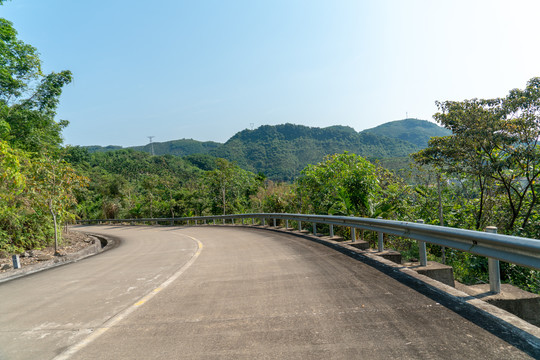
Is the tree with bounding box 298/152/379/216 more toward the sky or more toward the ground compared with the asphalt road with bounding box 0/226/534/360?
more toward the sky

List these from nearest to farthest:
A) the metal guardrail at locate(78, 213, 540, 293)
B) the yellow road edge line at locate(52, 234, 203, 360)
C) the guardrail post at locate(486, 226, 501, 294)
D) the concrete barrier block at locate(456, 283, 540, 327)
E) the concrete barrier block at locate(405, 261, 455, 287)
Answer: the yellow road edge line at locate(52, 234, 203, 360) < the metal guardrail at locate(78, 213, 540, 293) < the concrete barrier block at locate(456, 283, 540, 327) < the guardrail post at locate(486, 226, 501, 294) < the concrete barrier block at locate(405, 261, 455, 287)

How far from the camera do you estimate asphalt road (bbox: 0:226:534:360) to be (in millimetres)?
3055

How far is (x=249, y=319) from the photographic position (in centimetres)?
398

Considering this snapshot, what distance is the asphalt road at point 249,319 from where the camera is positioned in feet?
10.0

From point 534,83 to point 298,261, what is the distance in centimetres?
1287

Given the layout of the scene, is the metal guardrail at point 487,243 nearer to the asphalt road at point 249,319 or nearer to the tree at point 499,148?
the asphalt road at point 249,319

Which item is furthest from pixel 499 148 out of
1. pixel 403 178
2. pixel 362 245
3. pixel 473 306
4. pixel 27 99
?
pixel 27 99

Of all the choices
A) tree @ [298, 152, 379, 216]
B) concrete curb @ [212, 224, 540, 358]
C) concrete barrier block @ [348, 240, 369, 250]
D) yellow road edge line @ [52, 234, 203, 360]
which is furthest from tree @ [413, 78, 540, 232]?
yellow road edge line @ [52, 234, 203, 360]

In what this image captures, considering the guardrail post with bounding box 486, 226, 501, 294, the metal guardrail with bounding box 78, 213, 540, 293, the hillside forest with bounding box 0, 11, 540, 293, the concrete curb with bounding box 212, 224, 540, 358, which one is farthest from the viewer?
the hillside forest with bounding box 0, 11, 540, 293

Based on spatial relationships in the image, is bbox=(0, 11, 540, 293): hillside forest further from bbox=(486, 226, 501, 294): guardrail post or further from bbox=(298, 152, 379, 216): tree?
bbox=(486, 226, 501, 294): guardrail post

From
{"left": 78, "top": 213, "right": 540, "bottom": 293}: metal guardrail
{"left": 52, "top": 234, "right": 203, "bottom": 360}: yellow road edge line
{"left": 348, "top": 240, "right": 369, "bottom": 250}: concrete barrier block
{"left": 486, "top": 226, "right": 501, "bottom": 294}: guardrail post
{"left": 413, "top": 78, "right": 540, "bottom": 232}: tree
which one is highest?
{"left": 413, "top": 78, "right": 540, "bottom": 232}: tree

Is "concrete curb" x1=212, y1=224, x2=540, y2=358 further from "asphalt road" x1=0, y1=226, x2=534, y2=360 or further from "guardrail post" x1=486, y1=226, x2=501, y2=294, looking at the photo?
"guardrail post" x1=486, y1=226, x2=501, y2=294

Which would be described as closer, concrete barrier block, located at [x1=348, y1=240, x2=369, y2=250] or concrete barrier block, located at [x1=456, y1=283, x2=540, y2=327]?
concrete barrier block, located at [x1=456, y1=283, x2=540, y2=327]

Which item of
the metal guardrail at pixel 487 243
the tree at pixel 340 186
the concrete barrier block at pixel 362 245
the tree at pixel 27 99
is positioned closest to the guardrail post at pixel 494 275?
the metal guardrail at pixel 487 243
